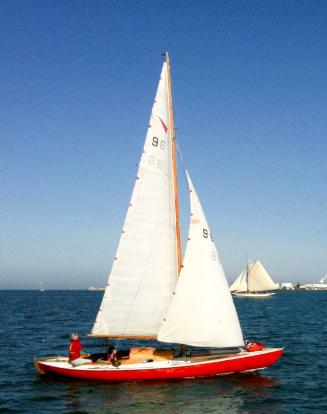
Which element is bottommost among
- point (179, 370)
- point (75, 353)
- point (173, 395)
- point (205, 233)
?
point (173, 395)

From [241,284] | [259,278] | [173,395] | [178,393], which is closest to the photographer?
[173,395]

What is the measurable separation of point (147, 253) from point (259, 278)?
137 meters

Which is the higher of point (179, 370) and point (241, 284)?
point (241, 284)

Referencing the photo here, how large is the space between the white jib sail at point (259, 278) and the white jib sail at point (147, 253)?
134 m

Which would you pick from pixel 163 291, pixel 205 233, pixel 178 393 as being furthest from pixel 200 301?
pixel 178 393

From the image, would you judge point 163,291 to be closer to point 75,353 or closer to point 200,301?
point 200,301

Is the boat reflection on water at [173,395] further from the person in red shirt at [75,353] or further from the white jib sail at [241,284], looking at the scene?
the white jib sail at [241,284]

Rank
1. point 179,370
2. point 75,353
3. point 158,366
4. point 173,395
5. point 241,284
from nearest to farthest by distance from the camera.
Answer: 1. point 173,395
2. point 158,366
3. point 179,370
4. point 75,353
5. point 241,284

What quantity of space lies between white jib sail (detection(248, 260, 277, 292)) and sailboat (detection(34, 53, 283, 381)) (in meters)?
133

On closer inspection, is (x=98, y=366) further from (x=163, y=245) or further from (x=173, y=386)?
(x=163, y=245)

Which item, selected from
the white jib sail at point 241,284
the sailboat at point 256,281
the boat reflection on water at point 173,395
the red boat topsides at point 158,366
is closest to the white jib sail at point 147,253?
the red boat topsides at point 158,366

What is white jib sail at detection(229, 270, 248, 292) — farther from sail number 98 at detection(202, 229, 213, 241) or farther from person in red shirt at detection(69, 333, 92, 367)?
person in red shirt at detection(69, 333, 92, 367)

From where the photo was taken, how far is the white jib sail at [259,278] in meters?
156

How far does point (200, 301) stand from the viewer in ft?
80.1
